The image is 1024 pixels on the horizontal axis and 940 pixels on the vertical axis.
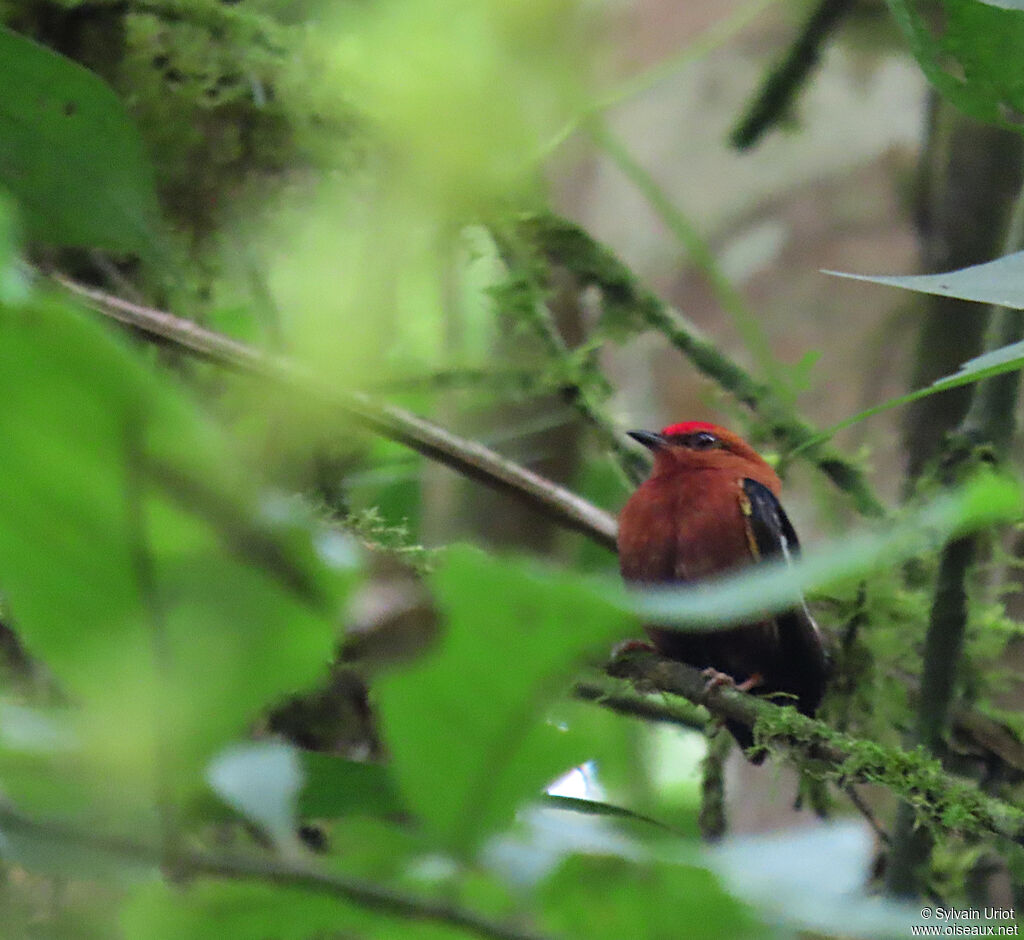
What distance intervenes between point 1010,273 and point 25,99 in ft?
2.53

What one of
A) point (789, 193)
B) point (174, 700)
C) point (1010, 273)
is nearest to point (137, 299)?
point (1010, 273)

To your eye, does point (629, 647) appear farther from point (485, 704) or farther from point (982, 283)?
point (485, 704)

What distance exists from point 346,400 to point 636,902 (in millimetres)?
1081

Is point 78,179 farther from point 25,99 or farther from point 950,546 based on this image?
point 950,546

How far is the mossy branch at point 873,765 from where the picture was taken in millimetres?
1089

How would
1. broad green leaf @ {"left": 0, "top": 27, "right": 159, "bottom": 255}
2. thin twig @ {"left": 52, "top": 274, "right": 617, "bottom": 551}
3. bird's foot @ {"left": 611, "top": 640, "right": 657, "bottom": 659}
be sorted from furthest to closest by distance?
1. bird's foot @ {"left": 611, "top": 640, "right": 657, "bottom": 659}
2. thin twig @ {"left": 52, "top": 274, "right": 617, "bottom": 551}
3. broad green leaf @ {"left": 0, "top": 27, "right": 159, "bottom": 255}

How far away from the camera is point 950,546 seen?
150 cm

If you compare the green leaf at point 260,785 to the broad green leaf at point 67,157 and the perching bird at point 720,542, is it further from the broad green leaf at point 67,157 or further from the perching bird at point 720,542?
the perching bird at point 720,542

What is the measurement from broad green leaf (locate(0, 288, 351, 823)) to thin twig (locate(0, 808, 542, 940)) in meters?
0.04

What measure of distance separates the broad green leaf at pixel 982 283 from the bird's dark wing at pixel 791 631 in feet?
3.67

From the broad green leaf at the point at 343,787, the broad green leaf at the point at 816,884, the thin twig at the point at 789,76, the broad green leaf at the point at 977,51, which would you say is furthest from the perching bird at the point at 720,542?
the broad green leaf at the point at 816,884

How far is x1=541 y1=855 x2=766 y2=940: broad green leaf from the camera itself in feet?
1.37

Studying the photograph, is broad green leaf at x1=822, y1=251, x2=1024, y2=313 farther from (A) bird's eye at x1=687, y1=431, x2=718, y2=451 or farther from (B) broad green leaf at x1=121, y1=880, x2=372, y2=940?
(A) bird's eye at x1=687, y1=431, x2=718, y2=451

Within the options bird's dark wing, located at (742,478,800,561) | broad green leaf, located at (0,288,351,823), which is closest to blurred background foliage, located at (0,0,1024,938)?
broad green leaf, located at (0,288,351,823)
